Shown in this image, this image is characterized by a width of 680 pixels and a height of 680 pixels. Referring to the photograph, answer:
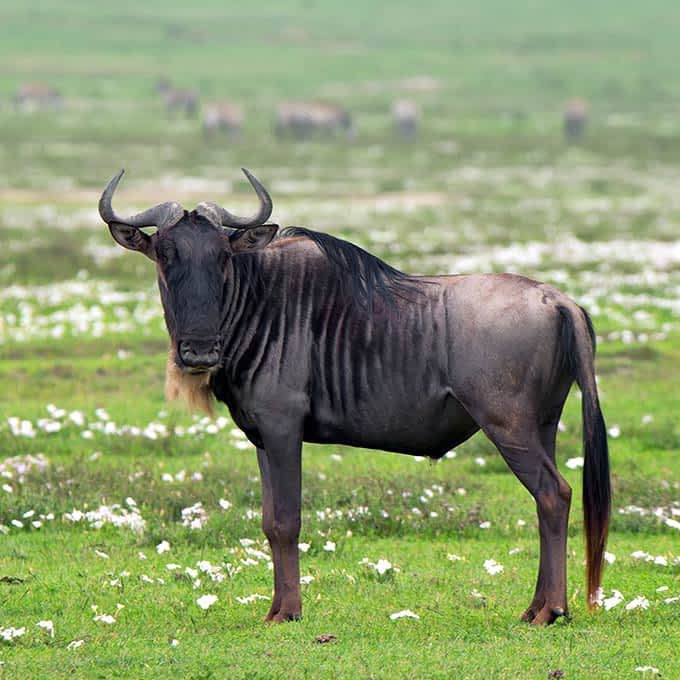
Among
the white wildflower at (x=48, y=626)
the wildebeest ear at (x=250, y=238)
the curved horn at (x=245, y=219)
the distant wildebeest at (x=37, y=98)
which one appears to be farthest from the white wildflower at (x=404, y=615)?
the distant wildebeest at (x=37, y=98)

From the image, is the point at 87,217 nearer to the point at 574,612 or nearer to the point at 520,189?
the point at 520,189

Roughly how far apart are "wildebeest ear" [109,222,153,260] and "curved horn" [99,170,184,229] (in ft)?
0.14

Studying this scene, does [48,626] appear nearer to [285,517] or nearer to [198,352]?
[285,517]

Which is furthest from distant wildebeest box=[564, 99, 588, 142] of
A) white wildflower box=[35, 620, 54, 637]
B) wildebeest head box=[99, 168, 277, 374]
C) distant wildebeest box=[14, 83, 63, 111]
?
white wildflower box=[35, 620, 54, 637]

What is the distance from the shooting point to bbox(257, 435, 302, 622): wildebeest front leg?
30.5 ft

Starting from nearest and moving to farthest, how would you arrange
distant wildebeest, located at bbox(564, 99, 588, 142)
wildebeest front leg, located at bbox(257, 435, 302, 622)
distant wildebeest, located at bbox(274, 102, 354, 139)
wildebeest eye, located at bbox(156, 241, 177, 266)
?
wildebeest eye, located at bbox(156, 241, 177, 266) < wildebeest front leg, located at bbox(257, 435, 302, 622) < distant wildebeest, located at bbox(564, 99, 588, 142) < distant wildebeest, located at bbox(274, 102, 354, 139)

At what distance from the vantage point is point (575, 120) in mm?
65812

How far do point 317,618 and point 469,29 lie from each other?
3962 inches

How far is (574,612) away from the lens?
9477mm

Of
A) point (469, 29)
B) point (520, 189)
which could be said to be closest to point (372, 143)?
point (520, 189)

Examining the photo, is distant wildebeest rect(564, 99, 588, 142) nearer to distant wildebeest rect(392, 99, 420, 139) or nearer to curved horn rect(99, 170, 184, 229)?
distant wildebeest rect(392, 99, 420, 139)

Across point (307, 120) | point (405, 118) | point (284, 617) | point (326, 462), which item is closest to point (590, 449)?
point (284, 617)

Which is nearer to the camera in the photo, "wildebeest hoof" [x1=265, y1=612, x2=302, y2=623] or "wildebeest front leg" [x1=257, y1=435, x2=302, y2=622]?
"wildebeest hoof" [x1=265, y1=612, x2=302, y2=623]

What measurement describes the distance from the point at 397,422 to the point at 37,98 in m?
65.7
